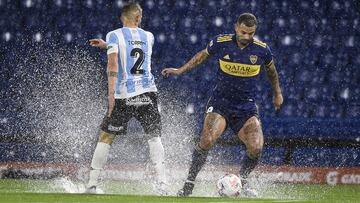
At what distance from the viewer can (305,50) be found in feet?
53.5

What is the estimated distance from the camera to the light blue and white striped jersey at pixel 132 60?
8141mm

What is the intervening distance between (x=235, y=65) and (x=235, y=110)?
16.6 inches

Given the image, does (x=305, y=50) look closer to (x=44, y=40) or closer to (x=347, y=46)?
(x=347, y=46)

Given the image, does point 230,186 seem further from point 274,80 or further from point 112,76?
point 112,76

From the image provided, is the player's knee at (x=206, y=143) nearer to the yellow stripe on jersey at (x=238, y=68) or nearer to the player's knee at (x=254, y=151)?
the player's knee at (x=254, y=151)

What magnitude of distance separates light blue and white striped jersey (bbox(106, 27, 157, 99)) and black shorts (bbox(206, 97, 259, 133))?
0.66 m

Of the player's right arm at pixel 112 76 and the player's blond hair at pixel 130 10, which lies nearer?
the player's right arm at pixel 112 76

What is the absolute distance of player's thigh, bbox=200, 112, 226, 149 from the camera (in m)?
8.44

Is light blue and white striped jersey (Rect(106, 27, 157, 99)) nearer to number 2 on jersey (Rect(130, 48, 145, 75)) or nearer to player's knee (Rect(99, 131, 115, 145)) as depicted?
number 2 on jersey (Rect(130, 48, 145, 75))

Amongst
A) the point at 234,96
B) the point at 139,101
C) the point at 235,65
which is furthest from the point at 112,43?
the point at 234,96

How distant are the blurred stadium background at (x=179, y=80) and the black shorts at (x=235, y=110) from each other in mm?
4288


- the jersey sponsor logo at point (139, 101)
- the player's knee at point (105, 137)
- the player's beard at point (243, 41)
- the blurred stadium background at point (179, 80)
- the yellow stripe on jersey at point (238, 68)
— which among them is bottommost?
the blurred stadium background at point (179, 80)

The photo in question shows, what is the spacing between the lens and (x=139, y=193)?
357 inches

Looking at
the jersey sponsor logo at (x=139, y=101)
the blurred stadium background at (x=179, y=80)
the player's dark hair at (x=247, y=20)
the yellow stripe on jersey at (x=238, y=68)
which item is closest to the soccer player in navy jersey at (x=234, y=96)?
the yellow stripe on jersey at (x=238, y=68)
